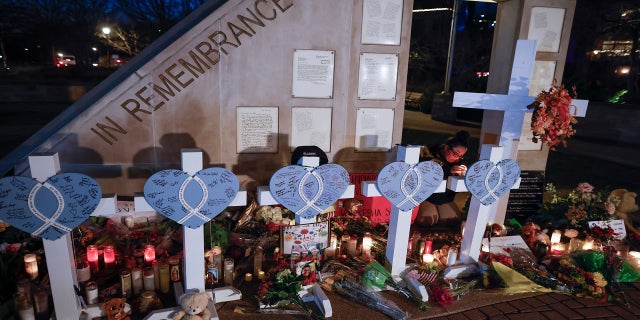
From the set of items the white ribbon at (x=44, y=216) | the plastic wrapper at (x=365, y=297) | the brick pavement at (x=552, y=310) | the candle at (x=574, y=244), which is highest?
the white ribbon at (x=44, y=216)

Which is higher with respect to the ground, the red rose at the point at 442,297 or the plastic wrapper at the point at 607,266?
→ the plastic wrapper at the point at 607,266

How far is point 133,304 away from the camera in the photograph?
3396mm

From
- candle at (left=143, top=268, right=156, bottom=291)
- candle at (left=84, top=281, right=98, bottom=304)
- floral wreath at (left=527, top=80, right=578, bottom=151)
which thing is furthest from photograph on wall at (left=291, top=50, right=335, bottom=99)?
candle at (left=84, top=281, right=98, bottom=304)

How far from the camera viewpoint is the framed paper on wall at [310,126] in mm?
5367

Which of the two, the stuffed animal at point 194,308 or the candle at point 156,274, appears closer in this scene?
the stuffed animal at point 194,308

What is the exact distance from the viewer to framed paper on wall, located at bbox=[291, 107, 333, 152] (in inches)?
211

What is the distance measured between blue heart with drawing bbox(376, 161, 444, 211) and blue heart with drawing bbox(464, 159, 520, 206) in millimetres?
349

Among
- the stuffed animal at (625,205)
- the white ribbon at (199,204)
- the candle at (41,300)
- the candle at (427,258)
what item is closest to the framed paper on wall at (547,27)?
the stuffed animal at (625,205)

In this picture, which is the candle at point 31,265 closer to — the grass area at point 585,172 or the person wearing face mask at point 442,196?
the person wearing face mask at point 442,196

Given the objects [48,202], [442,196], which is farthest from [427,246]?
[48,202]

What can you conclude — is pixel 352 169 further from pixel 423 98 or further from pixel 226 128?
pixel 423 98

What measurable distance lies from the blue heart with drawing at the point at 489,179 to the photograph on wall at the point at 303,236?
154cm

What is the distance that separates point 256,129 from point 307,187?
6.88ft

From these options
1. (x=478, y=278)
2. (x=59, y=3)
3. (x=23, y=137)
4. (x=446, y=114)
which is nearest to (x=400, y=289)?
A: (x=478, y=278)
